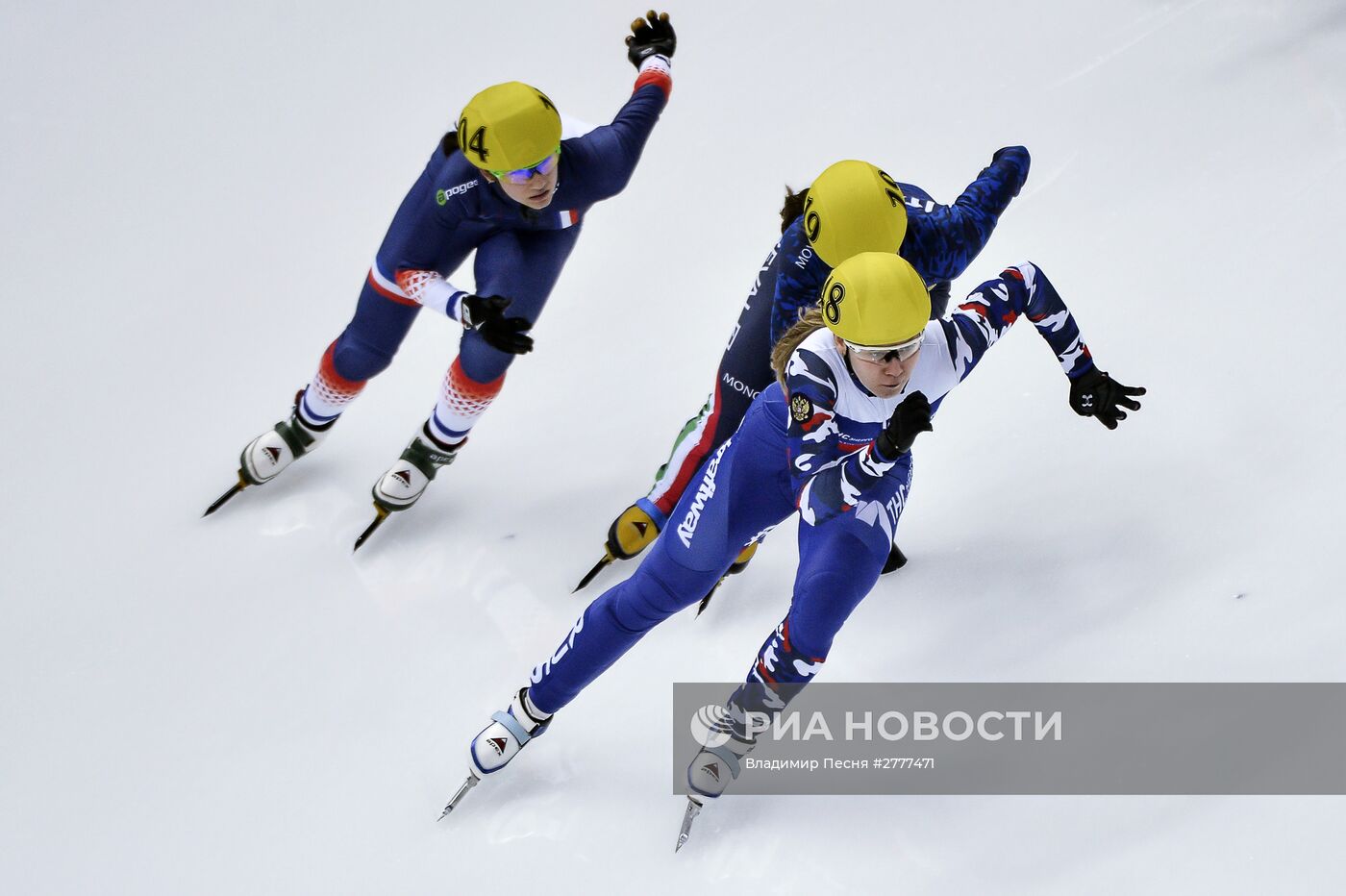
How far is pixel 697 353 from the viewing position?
5609mm

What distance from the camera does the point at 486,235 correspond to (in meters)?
4.79

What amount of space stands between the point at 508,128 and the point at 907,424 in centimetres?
165

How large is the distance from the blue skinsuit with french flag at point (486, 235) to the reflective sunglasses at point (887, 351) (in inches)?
63.9

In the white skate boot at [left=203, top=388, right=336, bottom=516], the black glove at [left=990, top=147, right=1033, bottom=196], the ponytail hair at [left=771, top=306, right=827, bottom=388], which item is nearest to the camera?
the ponytail hair at [left=771, top=306, right=827, bottom=388]

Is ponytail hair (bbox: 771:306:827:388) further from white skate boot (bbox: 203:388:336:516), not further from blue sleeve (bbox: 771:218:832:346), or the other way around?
white skate boot (bbox: 203:388:336:516)

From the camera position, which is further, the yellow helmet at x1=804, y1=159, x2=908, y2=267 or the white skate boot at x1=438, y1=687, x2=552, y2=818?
the white skate boot at x1=438, y1=687, x2=552, y2=818

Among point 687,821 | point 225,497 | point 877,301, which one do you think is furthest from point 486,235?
point 687,821

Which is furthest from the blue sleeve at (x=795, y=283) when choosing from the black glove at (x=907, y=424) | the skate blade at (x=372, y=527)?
the skate blade at (x=372, y=527)

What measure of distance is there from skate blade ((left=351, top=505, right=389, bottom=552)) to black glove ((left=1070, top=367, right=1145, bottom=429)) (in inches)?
99.9

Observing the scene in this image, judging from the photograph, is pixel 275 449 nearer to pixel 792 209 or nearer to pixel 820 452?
pixel 792 209

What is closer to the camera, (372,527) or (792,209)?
(792,209)

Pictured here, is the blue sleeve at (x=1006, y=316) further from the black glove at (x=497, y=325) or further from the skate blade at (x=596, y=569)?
the skate blade at (x=596, y=569)

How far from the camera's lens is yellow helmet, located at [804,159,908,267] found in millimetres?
3604

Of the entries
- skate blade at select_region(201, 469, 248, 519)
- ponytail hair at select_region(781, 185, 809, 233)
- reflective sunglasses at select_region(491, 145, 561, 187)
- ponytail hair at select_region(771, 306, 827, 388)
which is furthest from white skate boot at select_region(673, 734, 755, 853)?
skate blade at select_region(201, 469, 248, 519)
